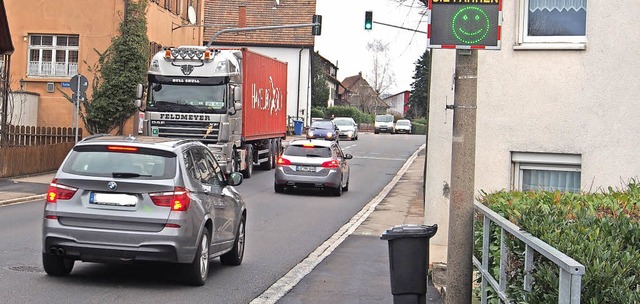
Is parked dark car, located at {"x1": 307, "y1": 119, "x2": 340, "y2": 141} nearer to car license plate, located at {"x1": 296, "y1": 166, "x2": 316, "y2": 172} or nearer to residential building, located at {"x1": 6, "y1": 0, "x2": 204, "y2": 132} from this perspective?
residential building, located at {"x1": 6, "y1": 0, "x2": 204, "y2": 132}

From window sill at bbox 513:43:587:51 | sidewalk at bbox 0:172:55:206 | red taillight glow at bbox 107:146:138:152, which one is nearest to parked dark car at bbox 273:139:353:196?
sidewalk at bbox 0:172:55:206

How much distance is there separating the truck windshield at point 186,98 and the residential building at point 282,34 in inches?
1789

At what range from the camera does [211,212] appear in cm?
1038

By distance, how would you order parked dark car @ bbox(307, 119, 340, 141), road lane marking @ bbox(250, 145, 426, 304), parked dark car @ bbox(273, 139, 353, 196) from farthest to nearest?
parked dark car @ bbox(307, 119, 340, 141) < parked dark car @ bbox(273, 139, 353, 196) < road lane marking @ bbox(250, 145, 426, 304)

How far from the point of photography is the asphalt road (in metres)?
9.43

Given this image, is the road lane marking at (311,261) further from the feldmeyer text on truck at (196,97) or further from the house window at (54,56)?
the house window at (54,56)

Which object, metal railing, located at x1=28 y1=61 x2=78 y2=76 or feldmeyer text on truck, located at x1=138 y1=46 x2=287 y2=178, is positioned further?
metal railing, located at x1=28 y1=61 x2=78 y2=76

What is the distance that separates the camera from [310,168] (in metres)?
23.9

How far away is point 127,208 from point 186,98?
15721mm

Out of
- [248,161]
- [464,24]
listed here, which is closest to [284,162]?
[248,161]

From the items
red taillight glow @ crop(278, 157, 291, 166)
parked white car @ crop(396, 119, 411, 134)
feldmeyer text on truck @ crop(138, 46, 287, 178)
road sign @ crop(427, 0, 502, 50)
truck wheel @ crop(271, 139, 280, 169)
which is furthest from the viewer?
parked white car @ crop(396, 119, 411, 134)

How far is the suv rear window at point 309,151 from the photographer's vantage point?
79.5 ft

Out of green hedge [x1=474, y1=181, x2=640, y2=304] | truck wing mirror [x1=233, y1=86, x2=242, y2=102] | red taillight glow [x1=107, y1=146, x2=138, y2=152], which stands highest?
truck wing mirror [x1=233, y1=86, x2=242, y2=102]

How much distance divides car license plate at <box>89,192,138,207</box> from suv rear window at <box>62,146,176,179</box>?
0.25 metres
